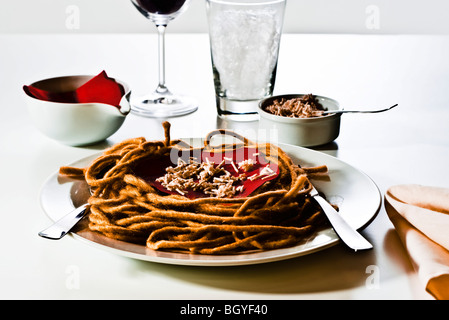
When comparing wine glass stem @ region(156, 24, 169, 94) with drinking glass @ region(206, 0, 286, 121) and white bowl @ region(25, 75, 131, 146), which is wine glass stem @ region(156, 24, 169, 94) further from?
white bowl @ region(25, 75, 131, 146)

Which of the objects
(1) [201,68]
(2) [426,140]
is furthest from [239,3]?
(1) [201,68]

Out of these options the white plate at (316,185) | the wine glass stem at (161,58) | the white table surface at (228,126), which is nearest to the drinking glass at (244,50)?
the white table surface at (228,126)

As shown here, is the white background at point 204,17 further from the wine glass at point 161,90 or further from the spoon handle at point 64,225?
the spoon handle at point 64,225

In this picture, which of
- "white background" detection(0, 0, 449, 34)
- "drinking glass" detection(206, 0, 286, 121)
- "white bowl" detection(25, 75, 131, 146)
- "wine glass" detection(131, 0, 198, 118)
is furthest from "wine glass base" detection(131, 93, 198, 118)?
"white background" detection(0, 0, 449, 34)

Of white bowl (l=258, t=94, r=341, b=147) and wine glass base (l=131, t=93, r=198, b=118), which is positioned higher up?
white bowl (l=258, t=94, r=341, b=147)

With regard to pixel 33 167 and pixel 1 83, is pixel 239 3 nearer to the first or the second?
pixel 33 167

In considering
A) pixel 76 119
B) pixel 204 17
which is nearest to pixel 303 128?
pixel 76 119
